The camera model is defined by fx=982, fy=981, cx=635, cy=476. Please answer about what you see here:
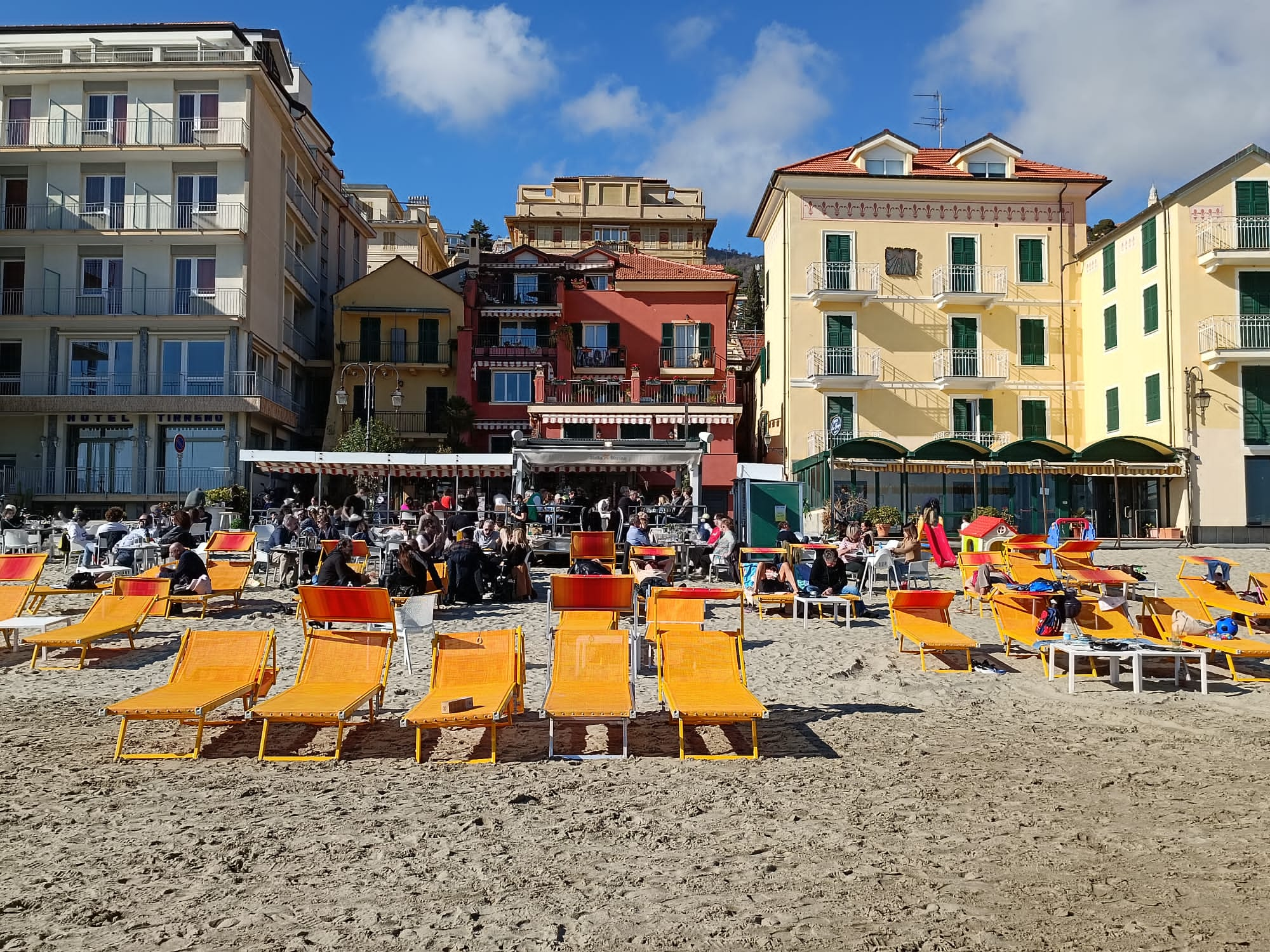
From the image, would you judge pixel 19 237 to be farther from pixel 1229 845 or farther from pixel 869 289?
pixel 1229 845

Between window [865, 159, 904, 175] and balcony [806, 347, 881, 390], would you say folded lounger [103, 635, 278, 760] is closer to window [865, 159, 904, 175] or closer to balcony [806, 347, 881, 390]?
balcony [806, 347, 881, 390]

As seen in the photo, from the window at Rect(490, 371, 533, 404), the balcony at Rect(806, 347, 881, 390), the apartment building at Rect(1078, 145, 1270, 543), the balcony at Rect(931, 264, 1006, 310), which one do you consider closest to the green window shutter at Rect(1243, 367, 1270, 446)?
the apartment building at Rect(1078, 145, 1270, 543)

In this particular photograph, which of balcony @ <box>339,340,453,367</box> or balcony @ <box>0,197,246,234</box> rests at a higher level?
balcony @ <box>0,197,246,234</box>

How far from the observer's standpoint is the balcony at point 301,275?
3656 centimetres

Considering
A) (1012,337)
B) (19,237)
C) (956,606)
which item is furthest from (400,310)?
(956,606)

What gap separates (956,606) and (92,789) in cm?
1171

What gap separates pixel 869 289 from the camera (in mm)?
32844

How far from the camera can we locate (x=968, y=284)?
33219 mm

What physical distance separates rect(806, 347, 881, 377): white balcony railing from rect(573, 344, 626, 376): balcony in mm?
7951

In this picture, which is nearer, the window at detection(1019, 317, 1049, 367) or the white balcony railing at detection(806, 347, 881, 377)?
the white balcony railing at detection(806, 347, 881, 377)

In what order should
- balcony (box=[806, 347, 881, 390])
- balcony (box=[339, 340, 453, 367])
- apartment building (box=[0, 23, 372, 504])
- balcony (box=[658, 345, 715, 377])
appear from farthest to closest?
balcony (box=[339, 340, 453, 367]) < balcony (box=[658, 345, 715, 377]) < balcony (box=[806, 347, 881, 390]) < apartment building (box=[0, 23, 372, 504])

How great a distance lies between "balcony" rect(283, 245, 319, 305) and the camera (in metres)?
36.6

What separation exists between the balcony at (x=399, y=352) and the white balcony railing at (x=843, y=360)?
45.9ft

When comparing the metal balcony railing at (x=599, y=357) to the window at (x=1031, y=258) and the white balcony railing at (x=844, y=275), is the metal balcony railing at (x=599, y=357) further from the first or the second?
the window at (x=1031, y=258)
